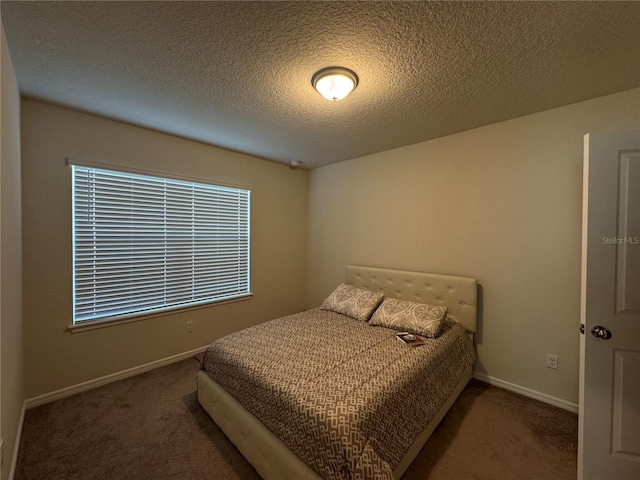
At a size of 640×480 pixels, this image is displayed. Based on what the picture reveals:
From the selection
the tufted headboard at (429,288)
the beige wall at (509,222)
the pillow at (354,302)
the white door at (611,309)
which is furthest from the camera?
the pillow at (354,302)

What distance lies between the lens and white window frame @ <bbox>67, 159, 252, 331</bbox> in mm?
2348

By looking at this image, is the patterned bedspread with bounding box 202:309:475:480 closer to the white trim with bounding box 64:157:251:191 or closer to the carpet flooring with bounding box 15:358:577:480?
the carpet flooring with bounding box 15:358:577:480

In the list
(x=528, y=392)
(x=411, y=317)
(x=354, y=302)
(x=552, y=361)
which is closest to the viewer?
(x=552, y=361)

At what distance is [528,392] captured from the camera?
230 centimetres

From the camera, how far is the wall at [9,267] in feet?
4.34

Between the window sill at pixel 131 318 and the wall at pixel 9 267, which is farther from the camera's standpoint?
the window sill at pixel 131 318

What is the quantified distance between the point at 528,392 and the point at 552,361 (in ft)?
1.22

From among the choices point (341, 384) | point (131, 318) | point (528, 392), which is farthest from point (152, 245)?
point (528, 392)

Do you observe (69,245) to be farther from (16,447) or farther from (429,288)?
(429,288)

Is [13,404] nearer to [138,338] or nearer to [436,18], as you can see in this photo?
[138,338]

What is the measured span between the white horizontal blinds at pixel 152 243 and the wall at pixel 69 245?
11cm

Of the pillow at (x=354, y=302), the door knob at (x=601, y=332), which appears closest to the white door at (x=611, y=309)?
the door knob at (x=601, y=332)

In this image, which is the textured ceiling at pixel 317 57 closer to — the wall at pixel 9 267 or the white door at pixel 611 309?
the wall at pixel 9 267

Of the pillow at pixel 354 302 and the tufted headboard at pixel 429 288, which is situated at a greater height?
the tufted headboard at pixel 429 288
